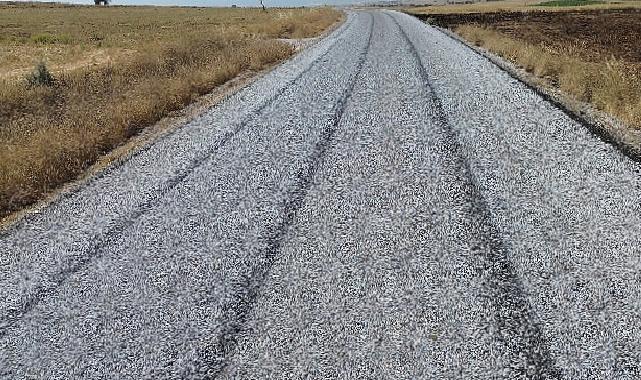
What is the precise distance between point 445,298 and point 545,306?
0.54 metres

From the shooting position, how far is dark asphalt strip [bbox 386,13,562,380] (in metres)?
2.64

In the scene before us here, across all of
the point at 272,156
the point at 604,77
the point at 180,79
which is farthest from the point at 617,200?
the point at 180,79

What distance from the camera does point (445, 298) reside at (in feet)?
10.7

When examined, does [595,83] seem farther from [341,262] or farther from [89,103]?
[89,103]

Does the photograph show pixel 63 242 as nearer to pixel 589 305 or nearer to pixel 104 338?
pixel 104 338

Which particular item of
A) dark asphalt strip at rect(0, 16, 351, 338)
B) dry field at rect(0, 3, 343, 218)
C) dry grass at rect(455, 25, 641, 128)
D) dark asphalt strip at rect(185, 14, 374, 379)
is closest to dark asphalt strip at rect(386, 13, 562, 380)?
dark asphalt strip at rect(185, 14, 374, 379)

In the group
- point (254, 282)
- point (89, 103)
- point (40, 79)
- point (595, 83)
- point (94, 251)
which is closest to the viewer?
point (254, 282)

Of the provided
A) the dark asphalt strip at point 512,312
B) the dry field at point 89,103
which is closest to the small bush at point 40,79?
the dry field at point 89,103

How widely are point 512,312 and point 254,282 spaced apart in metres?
1.54

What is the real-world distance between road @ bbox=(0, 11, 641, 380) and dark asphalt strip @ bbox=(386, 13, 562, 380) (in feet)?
0.04

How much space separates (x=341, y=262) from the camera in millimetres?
3771

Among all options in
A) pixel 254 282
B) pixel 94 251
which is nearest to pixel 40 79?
pixel 94 251

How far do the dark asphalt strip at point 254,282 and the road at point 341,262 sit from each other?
0.01 m

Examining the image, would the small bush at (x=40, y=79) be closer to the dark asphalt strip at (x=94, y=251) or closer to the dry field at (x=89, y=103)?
the dry field at (x=89, y=103)
